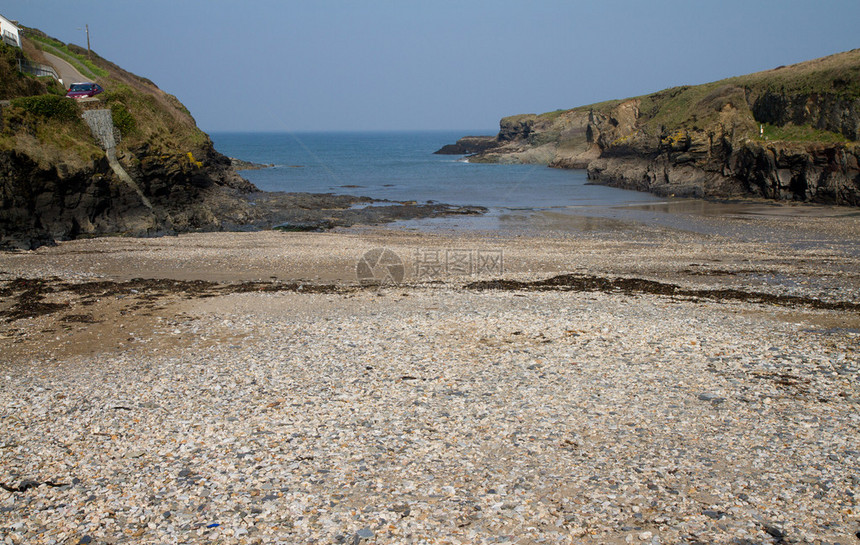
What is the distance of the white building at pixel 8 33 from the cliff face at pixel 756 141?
4824 cm

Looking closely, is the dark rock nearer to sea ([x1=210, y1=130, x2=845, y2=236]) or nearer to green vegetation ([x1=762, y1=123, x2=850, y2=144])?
sea ([x1=210, y1=130, x2=845, y2=236])

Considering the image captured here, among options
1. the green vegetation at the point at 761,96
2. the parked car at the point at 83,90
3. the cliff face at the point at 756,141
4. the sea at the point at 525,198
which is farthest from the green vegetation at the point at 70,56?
the green vegetation at the point at 761,96

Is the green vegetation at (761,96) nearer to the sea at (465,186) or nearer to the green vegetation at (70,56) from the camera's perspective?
the sea at (465,186)

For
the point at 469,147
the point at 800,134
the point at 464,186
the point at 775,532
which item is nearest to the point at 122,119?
the point at 775,532

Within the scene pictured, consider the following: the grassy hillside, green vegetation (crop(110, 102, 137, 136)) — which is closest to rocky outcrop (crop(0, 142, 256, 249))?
the grassy hillside

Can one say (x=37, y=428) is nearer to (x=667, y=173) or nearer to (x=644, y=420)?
(x=644, y=420)

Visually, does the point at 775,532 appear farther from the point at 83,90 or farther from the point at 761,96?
the point at 761,96

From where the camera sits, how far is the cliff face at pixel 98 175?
25406 millimetres

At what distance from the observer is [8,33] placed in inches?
1268

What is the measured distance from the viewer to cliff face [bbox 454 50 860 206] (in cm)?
4147

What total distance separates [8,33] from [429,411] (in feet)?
115

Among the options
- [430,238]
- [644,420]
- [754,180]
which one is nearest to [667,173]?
[754,180]

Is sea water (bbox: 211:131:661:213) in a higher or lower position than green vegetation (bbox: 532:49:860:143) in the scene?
lower

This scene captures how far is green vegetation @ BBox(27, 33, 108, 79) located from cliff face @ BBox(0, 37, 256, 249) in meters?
3.73
